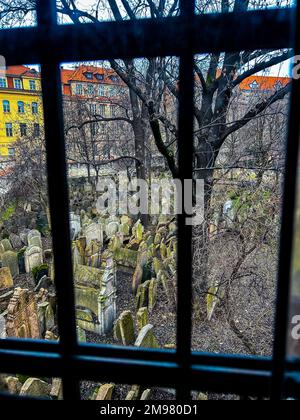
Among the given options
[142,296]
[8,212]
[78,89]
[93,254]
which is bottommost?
[142,296]

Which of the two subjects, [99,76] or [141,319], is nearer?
[141,319]

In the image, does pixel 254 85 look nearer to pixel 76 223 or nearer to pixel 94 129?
pixel 94 129

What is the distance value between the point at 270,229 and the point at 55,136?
4.54 meters

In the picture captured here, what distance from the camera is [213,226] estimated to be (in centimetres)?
530

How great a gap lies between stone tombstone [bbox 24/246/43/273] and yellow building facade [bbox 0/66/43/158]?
310cm

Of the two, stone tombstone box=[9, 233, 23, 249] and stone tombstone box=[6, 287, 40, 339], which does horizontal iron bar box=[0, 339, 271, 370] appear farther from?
stone tombstone box=[9, 233, 23, 249]

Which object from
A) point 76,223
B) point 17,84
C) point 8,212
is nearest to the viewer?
point 17,84

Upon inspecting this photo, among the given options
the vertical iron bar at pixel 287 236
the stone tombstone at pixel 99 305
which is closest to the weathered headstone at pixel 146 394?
the stone tombstone at pixel 99 305

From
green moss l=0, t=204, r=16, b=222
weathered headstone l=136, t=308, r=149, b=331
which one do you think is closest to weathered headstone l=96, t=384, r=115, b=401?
weathered headstone l=136, t=308, r=149, b=331

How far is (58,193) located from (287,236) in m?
0.53

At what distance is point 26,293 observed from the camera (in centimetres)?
523

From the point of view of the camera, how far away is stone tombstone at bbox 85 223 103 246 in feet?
27.0

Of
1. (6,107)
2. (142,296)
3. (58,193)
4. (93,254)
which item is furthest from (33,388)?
(6,107)
